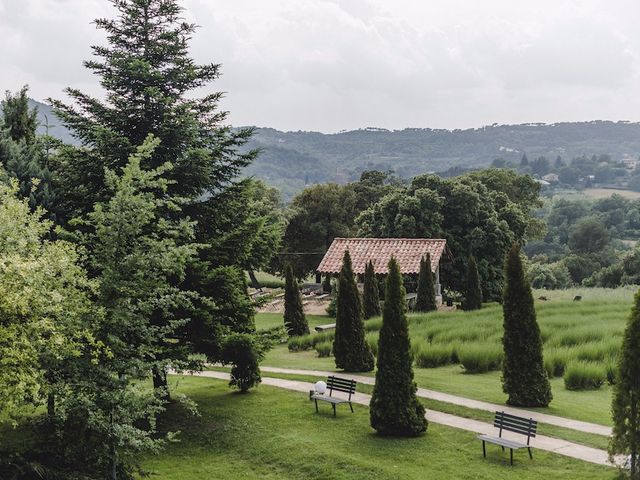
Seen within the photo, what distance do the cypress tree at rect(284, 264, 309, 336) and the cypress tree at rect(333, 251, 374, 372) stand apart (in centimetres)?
821

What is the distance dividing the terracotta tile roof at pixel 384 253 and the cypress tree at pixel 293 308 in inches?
298

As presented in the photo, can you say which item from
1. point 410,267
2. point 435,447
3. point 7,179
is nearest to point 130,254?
point 7,179

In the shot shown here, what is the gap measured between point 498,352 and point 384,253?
16136 mm

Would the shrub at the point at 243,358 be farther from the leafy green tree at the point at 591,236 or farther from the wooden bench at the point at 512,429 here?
the leafy green tree at the point at 591,236

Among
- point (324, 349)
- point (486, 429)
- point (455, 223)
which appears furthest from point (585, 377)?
point (455, 223)

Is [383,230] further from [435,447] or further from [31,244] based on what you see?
[31,244]

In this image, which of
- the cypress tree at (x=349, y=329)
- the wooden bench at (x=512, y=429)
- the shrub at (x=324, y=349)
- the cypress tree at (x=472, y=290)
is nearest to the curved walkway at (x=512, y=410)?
the cypress tree at (x=349, y=329)

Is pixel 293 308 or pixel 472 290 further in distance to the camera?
pixel 472 290

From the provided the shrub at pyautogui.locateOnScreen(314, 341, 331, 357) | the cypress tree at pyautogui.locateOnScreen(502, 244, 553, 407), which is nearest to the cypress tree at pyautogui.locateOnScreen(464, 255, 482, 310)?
the shrub at pyautogui.locateOnScreen(314, 341, 331, 357)

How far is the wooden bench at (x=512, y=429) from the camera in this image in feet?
42.4

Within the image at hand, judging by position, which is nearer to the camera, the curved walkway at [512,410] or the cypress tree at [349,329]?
the curved walkway at [512,410]

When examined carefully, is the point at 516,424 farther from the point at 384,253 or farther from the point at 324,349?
the point at 384,253

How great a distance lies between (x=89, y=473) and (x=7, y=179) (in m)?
7.12

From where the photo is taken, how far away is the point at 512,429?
13531 mm
